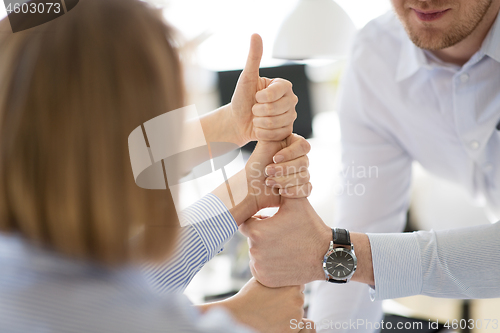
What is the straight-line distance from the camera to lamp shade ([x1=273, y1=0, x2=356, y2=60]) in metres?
1.46

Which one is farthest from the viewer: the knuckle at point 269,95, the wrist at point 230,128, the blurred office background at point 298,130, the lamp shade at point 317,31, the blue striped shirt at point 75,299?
the blurred office background at point 298,130

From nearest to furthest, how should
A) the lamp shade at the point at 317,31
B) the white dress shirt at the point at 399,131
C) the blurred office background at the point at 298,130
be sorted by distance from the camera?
1. the white dress shirt at the point at 399,131
2. the lamp shade at the point at 317,31
3. the blurred office background at the point at 298,130

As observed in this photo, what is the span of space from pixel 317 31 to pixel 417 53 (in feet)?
1.22

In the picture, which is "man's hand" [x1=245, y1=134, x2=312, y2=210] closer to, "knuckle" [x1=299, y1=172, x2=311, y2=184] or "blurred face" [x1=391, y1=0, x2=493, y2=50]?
"knuckle" [x1=299, y1=172, x2=311, y2=184]

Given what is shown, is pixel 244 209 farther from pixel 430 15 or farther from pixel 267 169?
pixel 430 15

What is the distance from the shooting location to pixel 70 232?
1.76 ft

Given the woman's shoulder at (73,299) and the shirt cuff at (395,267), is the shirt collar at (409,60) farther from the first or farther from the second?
the woman's shoulder at (73,299)

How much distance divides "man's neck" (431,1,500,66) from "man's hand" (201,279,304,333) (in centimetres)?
79

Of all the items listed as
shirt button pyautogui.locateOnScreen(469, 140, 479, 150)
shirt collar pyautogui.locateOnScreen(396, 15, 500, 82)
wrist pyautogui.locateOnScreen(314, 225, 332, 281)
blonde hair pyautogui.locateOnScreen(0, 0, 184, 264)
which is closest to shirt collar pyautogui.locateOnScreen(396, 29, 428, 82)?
shirt collar pyautogui.locateOnScreen(396, 15, 500, 82)

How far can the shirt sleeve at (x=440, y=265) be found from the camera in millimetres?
931

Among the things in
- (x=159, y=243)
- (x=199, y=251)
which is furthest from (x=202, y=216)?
(x=159, y=243)

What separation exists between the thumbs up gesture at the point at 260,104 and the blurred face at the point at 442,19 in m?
0.44

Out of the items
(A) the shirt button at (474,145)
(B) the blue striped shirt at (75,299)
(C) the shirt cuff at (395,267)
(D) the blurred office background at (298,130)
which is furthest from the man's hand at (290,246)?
(D) the blurred office background at (298,130)

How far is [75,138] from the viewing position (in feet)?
1.73
